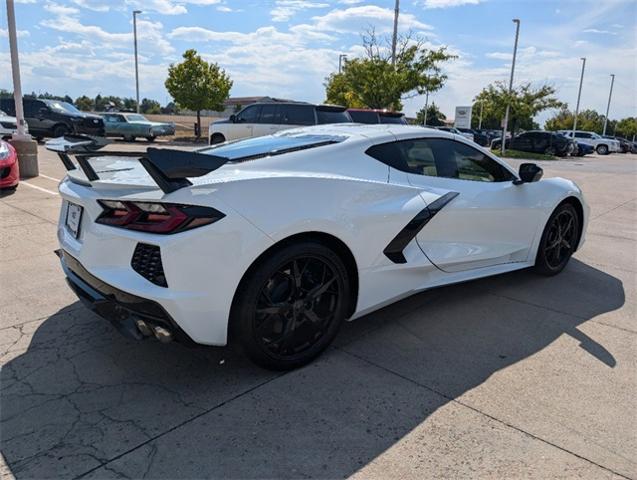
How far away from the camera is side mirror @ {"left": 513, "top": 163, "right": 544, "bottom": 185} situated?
4445mm

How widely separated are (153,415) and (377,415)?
1152mm

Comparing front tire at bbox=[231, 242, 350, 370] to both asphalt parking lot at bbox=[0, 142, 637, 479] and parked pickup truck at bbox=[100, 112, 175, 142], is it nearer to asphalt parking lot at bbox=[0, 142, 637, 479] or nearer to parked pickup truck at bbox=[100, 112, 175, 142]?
asphalt parking lot at bbox=[0, 142, 637, 479]

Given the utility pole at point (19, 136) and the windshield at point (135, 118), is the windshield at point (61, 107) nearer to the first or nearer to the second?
the windshield at point (135, 118)

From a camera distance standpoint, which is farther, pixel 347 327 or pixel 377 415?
pixel 347 327

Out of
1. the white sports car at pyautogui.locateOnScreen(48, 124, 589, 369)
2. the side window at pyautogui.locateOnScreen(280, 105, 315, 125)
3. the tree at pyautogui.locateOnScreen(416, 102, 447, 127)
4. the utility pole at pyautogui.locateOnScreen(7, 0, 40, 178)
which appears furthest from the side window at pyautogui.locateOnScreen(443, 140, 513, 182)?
the tree at pyautogui.locateOnScreen(416, 102, 447, 127)

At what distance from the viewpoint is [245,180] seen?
275cm

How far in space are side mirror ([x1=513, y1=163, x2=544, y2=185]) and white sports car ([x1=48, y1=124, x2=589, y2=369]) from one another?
0.43 m

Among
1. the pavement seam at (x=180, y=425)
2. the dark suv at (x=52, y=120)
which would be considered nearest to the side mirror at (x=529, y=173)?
the pavement seam at (x=180, y=425)

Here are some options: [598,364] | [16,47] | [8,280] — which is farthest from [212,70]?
[598,364]

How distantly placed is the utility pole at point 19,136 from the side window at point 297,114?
7001mm

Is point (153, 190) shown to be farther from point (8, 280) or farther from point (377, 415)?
point (8, 280)

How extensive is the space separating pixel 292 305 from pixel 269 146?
3.79ft

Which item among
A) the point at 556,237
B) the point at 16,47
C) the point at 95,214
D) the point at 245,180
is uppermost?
the point at 16,47

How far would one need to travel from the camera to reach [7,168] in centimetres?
824
